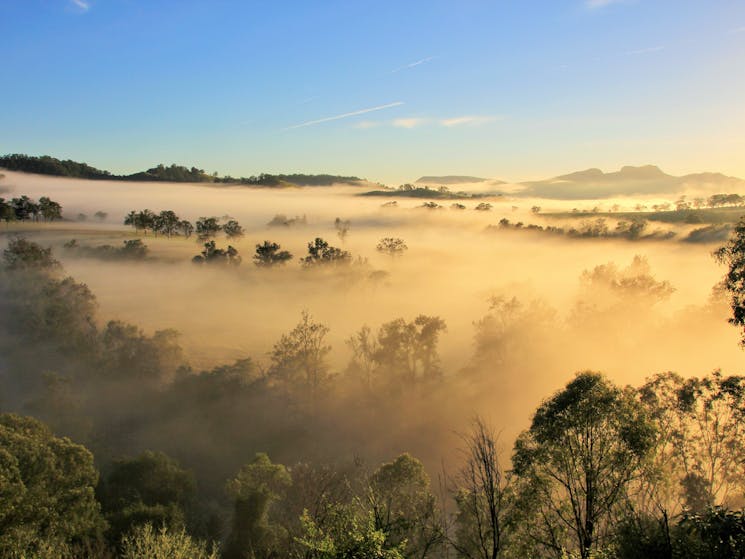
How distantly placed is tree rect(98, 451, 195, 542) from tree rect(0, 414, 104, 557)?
127 inches

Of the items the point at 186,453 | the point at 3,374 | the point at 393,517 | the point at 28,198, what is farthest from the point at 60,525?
the point at 28,198

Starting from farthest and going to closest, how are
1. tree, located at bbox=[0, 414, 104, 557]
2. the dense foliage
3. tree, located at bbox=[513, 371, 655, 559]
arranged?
1. tree, located at bbox=[0, 414, 104, 557]
2. the dense foliage
3. tree, located at bbox=[513, 371, 655, 559]

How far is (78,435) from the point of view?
52.5m

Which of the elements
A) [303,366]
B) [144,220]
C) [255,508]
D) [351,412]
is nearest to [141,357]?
[303,366]

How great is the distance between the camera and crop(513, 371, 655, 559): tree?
739 inches

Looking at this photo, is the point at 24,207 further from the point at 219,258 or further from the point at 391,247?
the point at 391,247

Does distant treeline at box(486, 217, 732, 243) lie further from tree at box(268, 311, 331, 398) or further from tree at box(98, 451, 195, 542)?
tree at box(98, 451, 195, 542)

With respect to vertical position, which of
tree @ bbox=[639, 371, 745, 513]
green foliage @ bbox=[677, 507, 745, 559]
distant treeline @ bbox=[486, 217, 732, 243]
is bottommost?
tree @ bbox=[639, 371, 745, 513]

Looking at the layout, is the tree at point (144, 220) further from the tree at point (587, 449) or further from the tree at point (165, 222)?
the tree at point (587, 449)

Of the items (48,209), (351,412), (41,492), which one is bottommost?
(351,412)

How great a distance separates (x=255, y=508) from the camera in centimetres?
3606

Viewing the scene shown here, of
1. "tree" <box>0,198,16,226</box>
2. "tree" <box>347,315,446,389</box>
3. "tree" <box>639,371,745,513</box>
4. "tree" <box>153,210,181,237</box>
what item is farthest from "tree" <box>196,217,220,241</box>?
"tree" <box>639,371,745,513</box>

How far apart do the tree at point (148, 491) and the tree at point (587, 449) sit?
26866 millimetres

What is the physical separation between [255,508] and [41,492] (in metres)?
14.1
